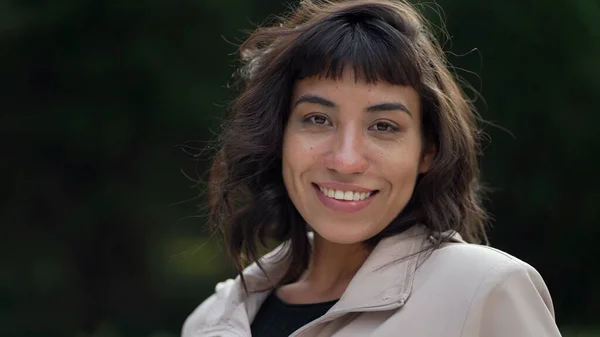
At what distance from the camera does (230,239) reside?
2.89 meters

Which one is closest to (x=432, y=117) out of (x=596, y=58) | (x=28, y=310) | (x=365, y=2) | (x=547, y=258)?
(x=365, y=2)

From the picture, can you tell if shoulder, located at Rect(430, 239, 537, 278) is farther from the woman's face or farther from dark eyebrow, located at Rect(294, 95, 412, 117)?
dark eyebrow, located at Rect(294, 95, 412, 117)

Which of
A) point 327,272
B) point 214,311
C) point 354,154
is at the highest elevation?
point 354,154

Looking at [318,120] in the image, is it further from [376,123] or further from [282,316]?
[282,316]

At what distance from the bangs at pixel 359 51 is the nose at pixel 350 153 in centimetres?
12

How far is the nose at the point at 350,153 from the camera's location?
2.30 metres

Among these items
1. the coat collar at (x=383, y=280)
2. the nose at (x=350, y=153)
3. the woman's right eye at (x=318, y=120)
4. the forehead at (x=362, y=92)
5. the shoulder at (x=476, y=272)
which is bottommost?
the coat collar at (x=383, y=280)

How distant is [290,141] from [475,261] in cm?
56

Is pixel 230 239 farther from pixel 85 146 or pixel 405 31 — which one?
pixel 85 146

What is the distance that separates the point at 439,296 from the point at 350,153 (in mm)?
377

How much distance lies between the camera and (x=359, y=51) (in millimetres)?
2326

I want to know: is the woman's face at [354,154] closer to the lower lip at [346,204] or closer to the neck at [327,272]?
the lower lip at [346,204]

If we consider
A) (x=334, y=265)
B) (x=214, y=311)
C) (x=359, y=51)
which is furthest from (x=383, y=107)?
(x=214, y=311)

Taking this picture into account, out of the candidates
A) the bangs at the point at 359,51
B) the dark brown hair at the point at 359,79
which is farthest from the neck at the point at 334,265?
the bangs at the point at 359,51
